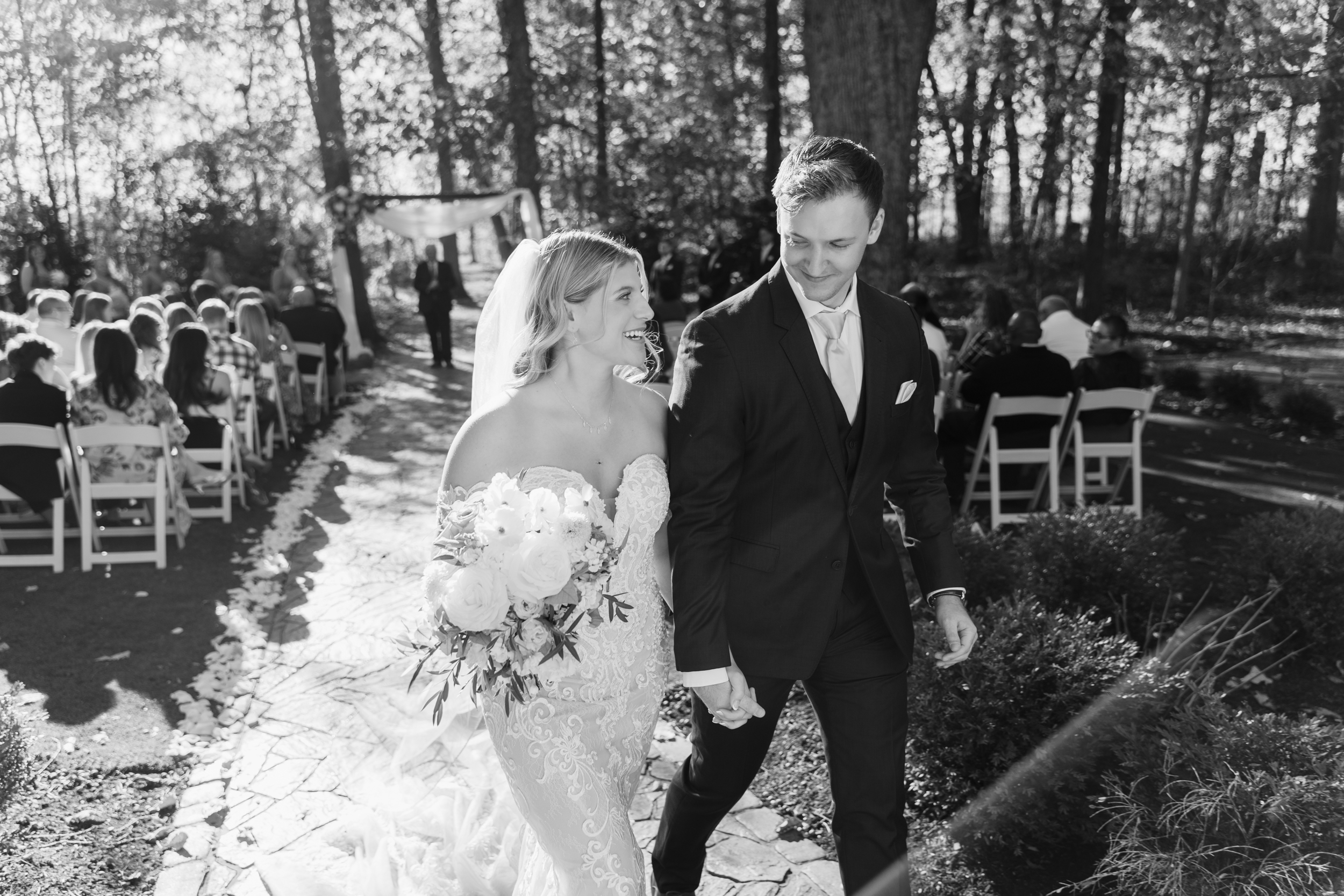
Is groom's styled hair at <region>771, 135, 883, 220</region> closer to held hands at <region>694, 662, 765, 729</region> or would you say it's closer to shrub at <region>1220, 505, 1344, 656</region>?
held hands at <region>694, 662, 765, 729</region>

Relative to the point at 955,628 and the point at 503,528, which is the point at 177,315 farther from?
the point at 955,628

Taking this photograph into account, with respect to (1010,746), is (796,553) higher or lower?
higher

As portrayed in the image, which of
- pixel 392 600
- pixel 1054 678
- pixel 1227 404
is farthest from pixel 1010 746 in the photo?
pixel 1227 404

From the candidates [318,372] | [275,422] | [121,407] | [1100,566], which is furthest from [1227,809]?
[318,372]

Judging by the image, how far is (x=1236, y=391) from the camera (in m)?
12.1

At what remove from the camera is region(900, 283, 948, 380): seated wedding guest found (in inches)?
327

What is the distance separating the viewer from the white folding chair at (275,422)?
994 cm

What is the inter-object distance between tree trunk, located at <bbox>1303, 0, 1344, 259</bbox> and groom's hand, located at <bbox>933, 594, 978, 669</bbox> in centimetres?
813

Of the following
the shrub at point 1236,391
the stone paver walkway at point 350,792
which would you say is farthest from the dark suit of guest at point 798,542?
the shrub at point 1236,391

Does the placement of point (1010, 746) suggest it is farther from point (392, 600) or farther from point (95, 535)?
point (95, 535)

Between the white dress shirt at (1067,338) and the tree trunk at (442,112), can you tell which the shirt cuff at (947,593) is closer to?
the white dress shirt at (1067,338)

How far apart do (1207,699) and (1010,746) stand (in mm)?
635

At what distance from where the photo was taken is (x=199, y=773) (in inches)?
169

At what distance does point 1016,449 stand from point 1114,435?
2.50 ft
